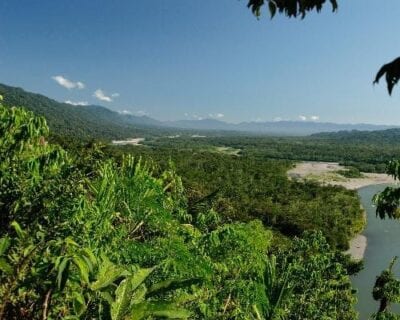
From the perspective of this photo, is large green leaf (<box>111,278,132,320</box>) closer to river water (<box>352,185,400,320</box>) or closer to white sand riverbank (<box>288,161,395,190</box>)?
river water (<box>352,185,400,320</box>)

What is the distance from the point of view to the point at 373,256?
2013 inches

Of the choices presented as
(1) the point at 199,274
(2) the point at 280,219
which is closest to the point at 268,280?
(1) the point at 199,274

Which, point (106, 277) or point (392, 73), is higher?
point (392, 73)

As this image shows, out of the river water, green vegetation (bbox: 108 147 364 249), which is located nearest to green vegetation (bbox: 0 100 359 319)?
green vegetation (bbox: 108 147 364 249)

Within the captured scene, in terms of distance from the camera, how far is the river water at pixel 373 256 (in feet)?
126

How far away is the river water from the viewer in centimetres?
3853

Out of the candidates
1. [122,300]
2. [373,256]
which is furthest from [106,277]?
[373,256]

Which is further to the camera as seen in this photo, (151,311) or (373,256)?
(373,256)

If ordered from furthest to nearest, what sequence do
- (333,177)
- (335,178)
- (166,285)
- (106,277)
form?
(333,177), (335,178), (166,285), (106,277)

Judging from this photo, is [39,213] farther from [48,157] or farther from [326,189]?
[326,189]

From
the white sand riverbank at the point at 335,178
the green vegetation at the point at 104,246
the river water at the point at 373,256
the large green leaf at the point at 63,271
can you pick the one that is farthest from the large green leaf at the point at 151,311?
the white sand riverbank at the point at 335,178

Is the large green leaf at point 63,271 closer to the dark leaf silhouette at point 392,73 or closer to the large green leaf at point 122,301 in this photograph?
the large green leaf at point 122,301

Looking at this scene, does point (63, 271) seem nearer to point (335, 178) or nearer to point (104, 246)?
point (104, 246)

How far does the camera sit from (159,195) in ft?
22.2
